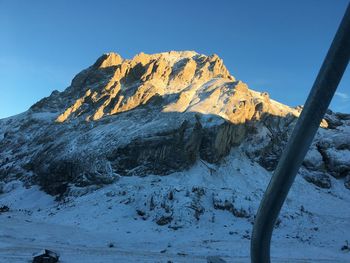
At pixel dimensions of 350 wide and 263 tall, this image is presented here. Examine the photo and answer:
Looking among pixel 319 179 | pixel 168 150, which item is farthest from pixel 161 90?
pixel 319 179

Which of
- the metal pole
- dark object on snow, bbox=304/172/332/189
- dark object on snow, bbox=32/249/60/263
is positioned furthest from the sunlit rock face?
the metal pole

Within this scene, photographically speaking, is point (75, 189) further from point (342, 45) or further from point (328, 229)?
point (342, 45)

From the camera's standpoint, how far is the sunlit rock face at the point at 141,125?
1614 inches

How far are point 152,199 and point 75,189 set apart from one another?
9150mm

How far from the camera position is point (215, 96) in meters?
51.4

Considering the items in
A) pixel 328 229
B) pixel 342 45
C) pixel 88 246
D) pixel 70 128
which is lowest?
pixel 88 246

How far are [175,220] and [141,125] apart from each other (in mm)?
17503

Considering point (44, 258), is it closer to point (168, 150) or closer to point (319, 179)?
point (168, 150)

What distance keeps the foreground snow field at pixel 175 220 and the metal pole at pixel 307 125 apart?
14117mm

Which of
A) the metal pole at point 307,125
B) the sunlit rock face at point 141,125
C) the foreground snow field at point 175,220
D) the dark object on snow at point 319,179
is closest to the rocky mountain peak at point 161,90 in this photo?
the sunlit rock face at point 141,125

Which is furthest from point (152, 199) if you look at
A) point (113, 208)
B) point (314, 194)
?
point (314, 194)

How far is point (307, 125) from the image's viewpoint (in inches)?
Result: 95.7

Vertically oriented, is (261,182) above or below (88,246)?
above

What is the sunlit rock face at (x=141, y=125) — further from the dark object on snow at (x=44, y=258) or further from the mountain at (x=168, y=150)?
the dark object on snow at (x=44, y=258)
